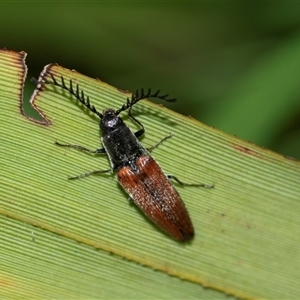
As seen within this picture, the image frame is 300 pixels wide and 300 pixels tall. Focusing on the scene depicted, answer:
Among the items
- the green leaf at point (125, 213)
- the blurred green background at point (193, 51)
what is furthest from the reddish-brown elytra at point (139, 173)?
the blurred green background at point (193, 51)

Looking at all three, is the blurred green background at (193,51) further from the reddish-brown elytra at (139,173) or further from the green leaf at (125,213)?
the reddish-brown elytra at (139,173)

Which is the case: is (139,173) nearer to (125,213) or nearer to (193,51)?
(125,213)

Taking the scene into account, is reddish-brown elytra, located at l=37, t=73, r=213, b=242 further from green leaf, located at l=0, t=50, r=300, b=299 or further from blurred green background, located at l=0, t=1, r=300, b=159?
blurred green background, located at l=0, t=1, r=300, b=159

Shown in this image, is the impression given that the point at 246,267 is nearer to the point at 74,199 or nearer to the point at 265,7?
the point at 74,199

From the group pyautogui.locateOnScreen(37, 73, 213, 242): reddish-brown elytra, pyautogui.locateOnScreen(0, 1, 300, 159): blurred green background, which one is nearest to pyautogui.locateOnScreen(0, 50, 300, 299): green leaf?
pyautogui.locateOnScreen(37, 73, 213, 242): reddish-brown elytra

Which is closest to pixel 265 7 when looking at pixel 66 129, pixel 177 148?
pixel 177 148

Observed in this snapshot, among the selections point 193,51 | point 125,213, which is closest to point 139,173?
point 125,213
